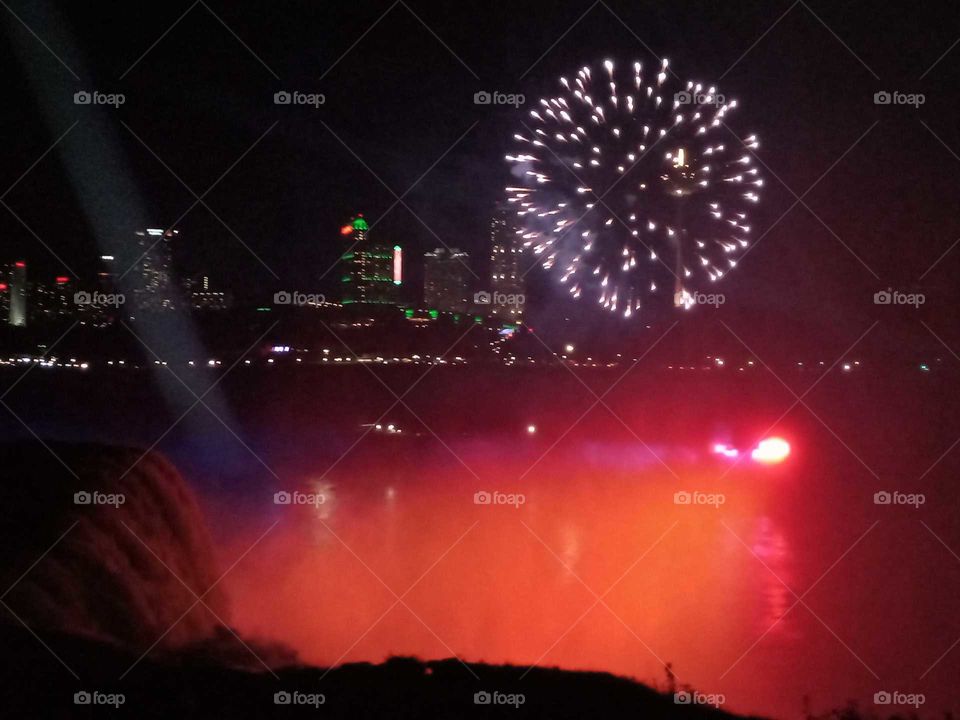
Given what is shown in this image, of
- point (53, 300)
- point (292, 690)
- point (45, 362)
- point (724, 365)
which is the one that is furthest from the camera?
point (724, 365)

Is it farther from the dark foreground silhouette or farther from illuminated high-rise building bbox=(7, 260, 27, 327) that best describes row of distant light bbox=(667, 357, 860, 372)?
the dark foreground silhouette

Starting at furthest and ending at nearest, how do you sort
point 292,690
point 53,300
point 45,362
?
point 45,362 < point 53,300 < point 292,690

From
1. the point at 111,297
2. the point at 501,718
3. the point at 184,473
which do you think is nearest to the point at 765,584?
the point at 501,718

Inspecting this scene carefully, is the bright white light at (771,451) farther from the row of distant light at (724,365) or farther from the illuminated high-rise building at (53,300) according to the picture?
the illuminated high-rise building at (53,300)

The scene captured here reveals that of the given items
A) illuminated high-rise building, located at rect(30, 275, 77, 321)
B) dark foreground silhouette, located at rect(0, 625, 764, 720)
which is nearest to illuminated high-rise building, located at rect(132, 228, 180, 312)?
illuminated high-rise building, located at rect(30, 275, 77, 321)

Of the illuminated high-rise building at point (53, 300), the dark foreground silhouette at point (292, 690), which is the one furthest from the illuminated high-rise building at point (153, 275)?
the dark foreground silhouette at point (292, 690)

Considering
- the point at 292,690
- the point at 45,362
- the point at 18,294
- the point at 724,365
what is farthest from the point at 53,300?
the point at 724,365

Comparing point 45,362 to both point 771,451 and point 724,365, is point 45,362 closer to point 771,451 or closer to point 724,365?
point 771,451
